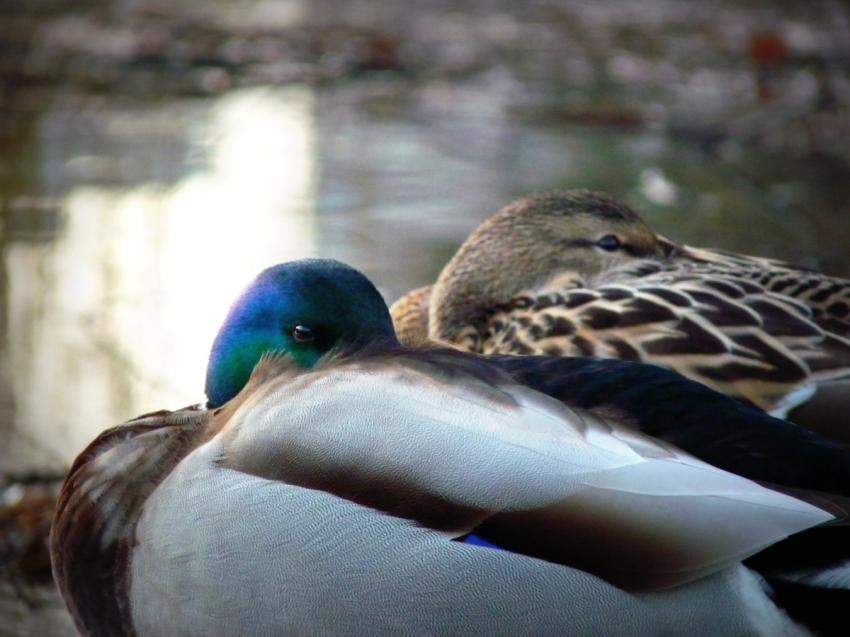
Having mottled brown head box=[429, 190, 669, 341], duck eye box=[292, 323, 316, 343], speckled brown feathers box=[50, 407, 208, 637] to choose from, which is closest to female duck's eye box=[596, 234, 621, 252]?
mottled brown head box=[429, 190, 669, 341]

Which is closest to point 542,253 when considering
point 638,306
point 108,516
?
point 638,306

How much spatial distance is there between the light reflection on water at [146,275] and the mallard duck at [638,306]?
102 centimetres

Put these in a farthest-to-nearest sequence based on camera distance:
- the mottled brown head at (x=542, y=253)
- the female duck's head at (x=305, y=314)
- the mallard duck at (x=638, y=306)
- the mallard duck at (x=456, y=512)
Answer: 1. the mottled brown head at (x=542, y=253)
2. the mallard duck at (x=638, y=306)
3. the female duck's head at (x=305, y=314)
4. the mallard duck at (x=456, y=512)

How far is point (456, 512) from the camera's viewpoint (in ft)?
8.86


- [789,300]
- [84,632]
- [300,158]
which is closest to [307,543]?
[84,632]

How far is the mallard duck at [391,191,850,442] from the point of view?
351 centimetres

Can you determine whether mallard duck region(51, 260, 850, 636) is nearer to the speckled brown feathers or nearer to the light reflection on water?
the speckled brown feathers

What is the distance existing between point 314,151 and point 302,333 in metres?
5.37

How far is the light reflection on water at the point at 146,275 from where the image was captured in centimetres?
506

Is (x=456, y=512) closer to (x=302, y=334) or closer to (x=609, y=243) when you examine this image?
(x=302, y=334)

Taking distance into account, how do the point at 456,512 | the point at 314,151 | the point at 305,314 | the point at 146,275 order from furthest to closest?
the point at 314,151
the point at 146,275
the point at 305,314
the point at 456,512

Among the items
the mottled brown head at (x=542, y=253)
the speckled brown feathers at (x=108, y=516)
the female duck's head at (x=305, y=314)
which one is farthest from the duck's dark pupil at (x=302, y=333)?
the mottled brown head at (x=542, y=253)

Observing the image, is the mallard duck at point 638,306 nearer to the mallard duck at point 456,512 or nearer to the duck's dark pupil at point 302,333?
the duck's dark pupil at point 302,333

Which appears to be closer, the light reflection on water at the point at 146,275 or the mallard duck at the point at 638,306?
the mallard duck at the point at 638,306
